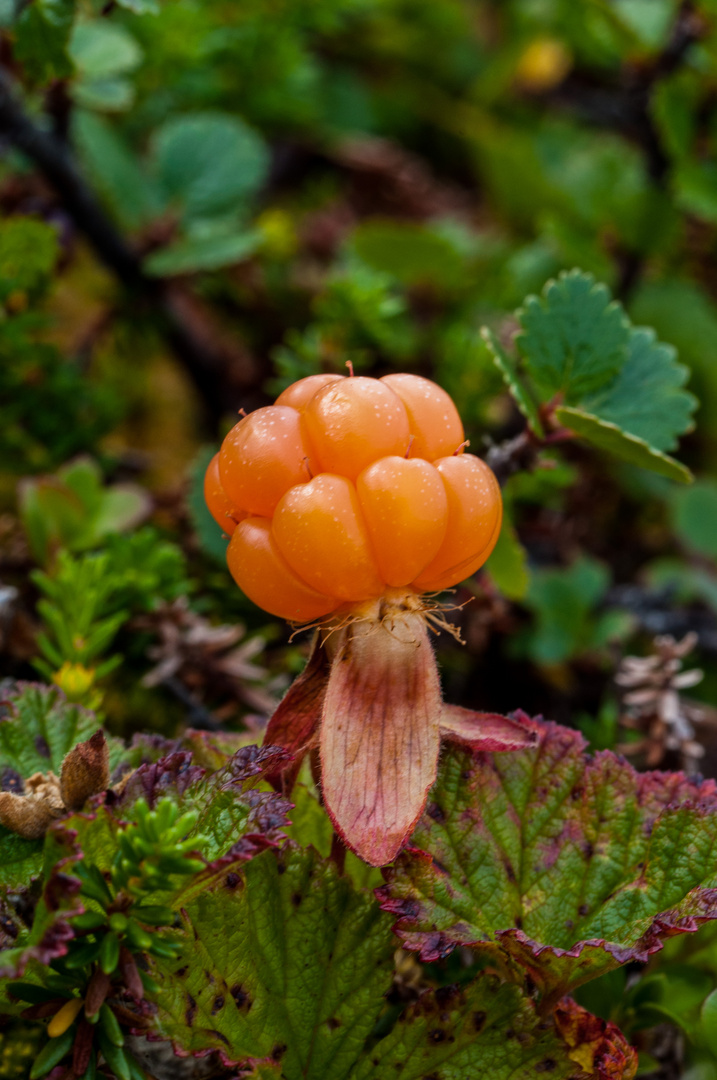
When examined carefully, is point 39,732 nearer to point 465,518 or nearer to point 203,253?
point 465,518

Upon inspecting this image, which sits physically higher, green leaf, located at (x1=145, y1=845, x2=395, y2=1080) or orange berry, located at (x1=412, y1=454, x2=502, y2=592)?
orange berry, located at (x1=412, y1=454, x2=502, y2=592)

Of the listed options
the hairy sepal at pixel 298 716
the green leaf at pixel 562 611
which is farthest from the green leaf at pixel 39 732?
the green leaf at pixel 562 611

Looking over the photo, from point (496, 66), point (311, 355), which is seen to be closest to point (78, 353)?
point (311, 355)

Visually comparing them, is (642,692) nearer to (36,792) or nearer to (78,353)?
(36,792)

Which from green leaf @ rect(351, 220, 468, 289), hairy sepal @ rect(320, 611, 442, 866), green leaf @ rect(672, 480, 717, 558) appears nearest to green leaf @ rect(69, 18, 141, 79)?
green leaf @ rect(351, 220, 468, 289)

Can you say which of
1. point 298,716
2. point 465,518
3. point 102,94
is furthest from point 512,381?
point 102,94

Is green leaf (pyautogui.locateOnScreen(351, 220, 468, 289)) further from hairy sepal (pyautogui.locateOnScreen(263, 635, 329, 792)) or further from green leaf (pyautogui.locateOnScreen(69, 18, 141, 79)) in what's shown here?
hairy sepal (pyautogui.locateOnScreen(263, 635, 329, 792))
